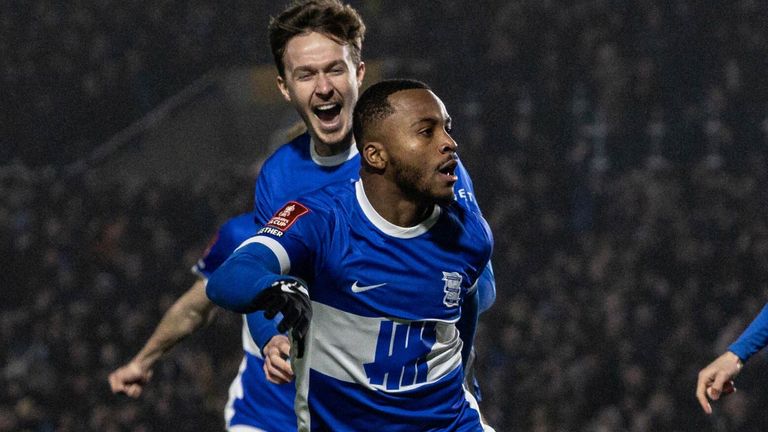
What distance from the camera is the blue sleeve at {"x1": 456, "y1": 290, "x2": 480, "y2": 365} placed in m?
4.00

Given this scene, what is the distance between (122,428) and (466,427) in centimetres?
786

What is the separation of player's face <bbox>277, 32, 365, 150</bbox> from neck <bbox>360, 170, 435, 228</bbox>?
789 mm

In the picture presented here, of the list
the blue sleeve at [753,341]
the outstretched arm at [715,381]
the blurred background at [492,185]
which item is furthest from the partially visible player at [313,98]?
the blurred background at [492,185]

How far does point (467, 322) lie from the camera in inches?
159

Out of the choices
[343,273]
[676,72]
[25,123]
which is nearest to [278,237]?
[343,273]

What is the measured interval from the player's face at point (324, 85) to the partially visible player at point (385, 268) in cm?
72

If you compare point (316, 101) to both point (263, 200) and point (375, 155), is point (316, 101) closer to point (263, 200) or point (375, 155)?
point (263, 200)

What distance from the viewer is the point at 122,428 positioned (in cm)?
1123

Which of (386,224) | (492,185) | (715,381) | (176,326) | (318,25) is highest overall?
(318,25)

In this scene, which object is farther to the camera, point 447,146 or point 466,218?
point 466,218

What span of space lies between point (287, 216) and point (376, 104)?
41cm

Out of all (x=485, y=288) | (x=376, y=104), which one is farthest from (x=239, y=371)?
(x=376, y=104)

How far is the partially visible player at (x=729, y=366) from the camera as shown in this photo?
14.4ft

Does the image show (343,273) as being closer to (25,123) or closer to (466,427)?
(466,427)
